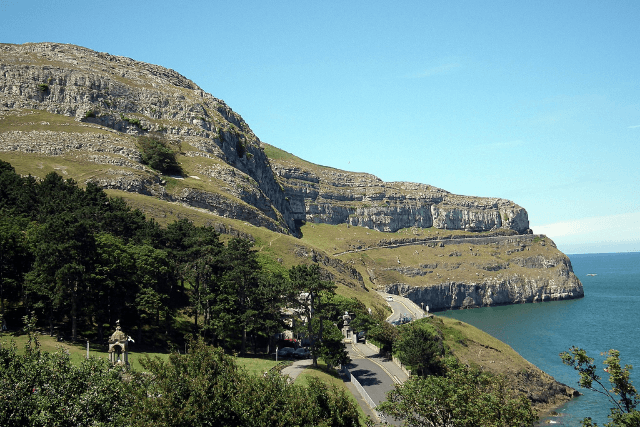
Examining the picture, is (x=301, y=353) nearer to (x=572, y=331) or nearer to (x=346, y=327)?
(x=346, y=327)

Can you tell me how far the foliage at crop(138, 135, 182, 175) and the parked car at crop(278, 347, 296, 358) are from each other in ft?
318

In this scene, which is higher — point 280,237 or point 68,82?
point 68,82

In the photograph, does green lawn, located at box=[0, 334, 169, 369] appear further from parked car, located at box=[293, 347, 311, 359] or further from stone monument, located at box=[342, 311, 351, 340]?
stone monument, located at box=[342, 311, 351, 340]

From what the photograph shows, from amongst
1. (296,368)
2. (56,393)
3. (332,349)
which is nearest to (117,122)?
(296,368)

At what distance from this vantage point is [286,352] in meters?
60.8

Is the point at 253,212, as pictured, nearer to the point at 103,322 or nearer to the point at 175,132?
the point at 175,132

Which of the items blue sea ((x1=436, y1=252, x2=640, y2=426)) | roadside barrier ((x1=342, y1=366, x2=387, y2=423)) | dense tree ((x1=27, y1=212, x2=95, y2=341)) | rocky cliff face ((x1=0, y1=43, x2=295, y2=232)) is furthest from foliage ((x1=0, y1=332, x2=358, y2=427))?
rocky cliff face ((x1=0, y1=43, x2=295, y2=232))

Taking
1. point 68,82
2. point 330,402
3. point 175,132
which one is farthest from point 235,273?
point 68,82

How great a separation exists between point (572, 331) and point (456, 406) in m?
112

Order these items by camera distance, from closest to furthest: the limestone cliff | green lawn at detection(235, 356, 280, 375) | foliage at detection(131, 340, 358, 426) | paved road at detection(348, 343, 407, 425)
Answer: foliage at detection(131, 340, 358, 426), green lawn at detection(235, 356, 280, 375), paved road at detection(348, 343, 407, 425), the limestone cliff

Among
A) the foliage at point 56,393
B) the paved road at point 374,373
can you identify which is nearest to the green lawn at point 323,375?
the paved road at point 374,373

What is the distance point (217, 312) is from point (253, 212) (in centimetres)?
8794

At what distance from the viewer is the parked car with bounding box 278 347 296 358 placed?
6016 cm

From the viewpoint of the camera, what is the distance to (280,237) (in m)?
125
